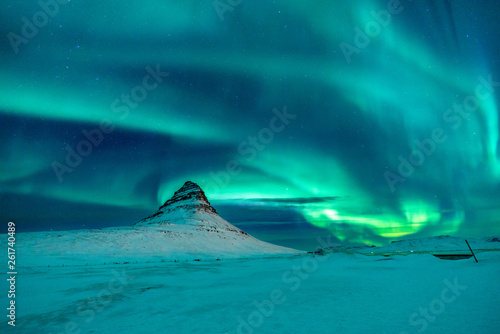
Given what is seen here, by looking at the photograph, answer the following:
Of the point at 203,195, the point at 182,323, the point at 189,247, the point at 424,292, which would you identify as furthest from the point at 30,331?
the point at 203,195

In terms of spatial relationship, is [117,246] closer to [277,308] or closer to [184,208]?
[277,308]

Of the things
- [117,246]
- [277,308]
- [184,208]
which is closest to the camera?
[277,308]

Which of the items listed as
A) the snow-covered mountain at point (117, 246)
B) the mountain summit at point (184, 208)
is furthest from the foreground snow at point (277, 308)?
the mountain summit at point (184, 208)

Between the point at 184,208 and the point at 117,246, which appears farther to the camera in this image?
the point at 184,208

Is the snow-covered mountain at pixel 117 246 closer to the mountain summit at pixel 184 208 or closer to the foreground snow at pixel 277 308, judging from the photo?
the foreground snow at pixel 277 308

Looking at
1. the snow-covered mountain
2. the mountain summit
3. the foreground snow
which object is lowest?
the foreground snow

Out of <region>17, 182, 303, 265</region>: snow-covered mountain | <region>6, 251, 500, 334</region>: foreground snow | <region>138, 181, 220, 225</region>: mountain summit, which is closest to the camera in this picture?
<region>6, 251, 500, 334</region>: foreground snow

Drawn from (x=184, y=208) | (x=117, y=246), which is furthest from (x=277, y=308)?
(x=184, y=208)

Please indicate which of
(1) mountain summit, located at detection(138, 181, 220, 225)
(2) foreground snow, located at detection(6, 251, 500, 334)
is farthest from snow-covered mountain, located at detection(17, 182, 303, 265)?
(1) mountain summit, located at detection(138, 181, 220, 225)

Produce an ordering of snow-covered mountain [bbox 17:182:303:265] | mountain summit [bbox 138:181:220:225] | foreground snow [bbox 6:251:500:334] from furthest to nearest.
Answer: mountain summit [bbox 138:181:220:225], snow-covered mountain [bbox 17:182:303:265], foreground snow [bbox 6:251:500:334]

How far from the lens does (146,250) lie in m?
58.8

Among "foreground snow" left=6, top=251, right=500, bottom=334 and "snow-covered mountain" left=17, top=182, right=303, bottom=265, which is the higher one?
"snow-covered mountain" left=17, top=182, right=303, bottom=265

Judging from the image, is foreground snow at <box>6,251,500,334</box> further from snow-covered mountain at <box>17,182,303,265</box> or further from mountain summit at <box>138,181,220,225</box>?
mountain summit at <box>138,181,220,225</box>

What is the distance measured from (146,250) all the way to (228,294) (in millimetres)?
49640
